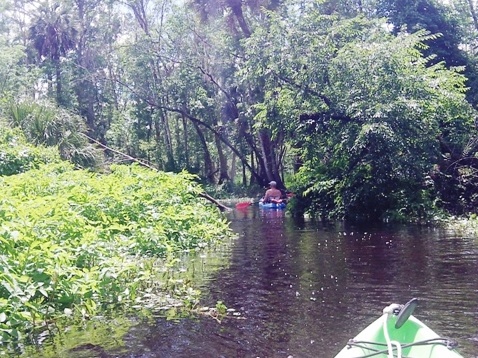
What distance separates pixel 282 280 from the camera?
8.73 m

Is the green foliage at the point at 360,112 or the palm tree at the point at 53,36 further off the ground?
the palm tree at the point at 53,36

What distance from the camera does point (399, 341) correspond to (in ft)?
14.7

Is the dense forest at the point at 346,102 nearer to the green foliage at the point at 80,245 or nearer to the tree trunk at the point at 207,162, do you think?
the green foliage at the point at 80,245

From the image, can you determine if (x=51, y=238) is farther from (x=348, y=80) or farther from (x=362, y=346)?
(x=348, y=80)

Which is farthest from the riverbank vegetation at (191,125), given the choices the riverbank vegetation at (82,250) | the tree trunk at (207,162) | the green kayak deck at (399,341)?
the green kayak deck at (399,341)

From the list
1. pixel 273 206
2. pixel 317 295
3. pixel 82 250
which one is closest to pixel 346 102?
pixel 273 206

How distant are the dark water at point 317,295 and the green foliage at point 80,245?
71 cm

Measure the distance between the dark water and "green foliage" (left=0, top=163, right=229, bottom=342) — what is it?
2.33 ft

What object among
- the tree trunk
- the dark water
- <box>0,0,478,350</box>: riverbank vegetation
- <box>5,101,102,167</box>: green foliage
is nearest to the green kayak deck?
the dark water

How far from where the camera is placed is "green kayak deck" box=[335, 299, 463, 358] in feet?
13.8

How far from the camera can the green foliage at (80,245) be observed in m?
5.93

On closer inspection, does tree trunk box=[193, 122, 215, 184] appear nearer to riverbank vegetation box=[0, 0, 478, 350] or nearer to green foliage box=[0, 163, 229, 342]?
riverbank vegetation box=[0, 0, 478, 350]

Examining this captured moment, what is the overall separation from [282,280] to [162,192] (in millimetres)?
5832

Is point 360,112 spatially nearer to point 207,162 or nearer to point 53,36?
point 207,162
